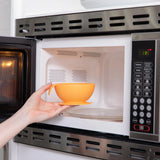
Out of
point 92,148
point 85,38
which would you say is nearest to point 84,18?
point 85,38

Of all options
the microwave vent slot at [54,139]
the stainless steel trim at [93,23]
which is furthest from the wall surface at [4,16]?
the microwave vent slot at [54,139]

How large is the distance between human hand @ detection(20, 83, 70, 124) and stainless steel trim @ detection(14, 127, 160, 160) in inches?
3.9

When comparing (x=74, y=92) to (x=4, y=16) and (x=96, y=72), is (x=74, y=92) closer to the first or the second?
(x=96, y=72)

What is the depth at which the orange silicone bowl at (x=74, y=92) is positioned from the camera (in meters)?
0.96

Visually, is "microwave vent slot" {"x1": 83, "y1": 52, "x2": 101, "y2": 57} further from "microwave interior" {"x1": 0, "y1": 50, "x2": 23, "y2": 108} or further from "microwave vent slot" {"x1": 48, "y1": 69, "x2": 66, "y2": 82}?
"microwave interior" {"x1": 0, "y1": 50, "x2": 23, "y2": 108}

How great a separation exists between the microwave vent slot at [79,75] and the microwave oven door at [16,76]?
0.70 ft

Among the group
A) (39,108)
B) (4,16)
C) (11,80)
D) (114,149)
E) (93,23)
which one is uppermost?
(4,16)

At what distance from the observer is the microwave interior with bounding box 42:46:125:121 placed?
1.24m

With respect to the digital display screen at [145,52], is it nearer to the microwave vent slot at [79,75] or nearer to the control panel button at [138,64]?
the control panel button at [138,64]

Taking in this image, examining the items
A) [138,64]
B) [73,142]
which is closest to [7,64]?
[73,142]

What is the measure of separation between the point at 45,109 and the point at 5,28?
76 cm

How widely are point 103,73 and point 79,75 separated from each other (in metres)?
A: 0.14

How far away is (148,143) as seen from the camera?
0.91m

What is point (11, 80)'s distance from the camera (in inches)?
46.3
